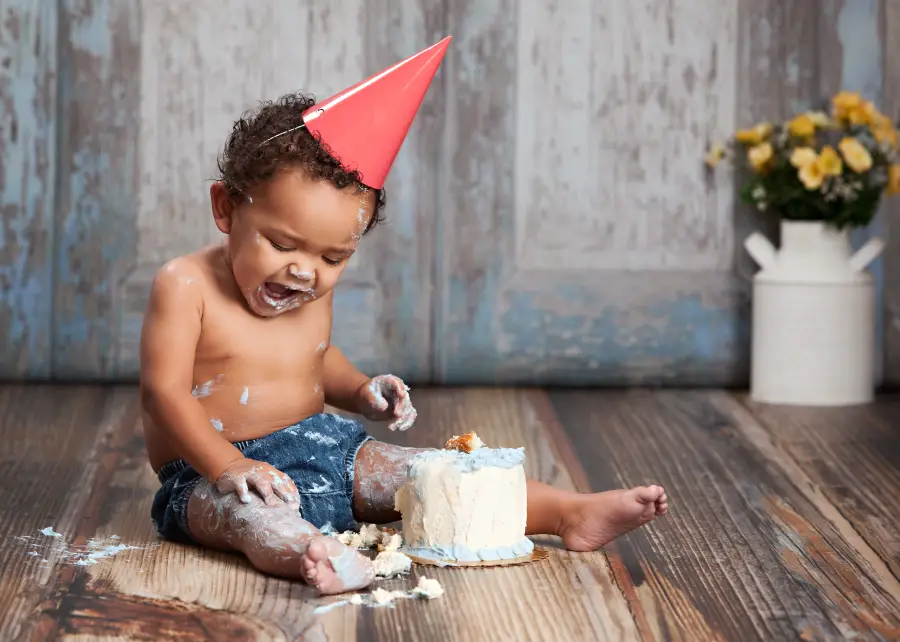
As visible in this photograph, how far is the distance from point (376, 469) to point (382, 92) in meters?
0.51

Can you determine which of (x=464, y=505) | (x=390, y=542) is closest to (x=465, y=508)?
(x=464, y=505)

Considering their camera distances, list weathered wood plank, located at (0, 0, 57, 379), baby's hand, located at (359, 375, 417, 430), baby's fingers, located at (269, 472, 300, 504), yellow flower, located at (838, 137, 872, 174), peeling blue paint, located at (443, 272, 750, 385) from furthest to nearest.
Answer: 1. peeling blue paint, located at (443, 272, 750, 385)
2. weathered wood plank, located at (0, 0, 57, 379)
3. yellow flower, located at (838, 137, 872, 174)
4. baby's hand, located at (359, 375, 417, 430)
5. baby's fingers, located at (269, 472, 300, 504)

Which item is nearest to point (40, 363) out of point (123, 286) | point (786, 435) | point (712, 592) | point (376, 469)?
point (123, 286)

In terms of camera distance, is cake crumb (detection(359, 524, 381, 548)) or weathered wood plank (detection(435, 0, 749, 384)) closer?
cake crumb (detection(359, 524, 381, 548))

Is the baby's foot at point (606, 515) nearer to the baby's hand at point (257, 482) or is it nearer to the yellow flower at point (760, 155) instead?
the baby's hand at point (257, 482)

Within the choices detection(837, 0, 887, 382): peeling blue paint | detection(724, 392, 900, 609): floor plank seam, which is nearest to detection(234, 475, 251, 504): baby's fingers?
detection(724, 392, 900, 609): floor plank seam

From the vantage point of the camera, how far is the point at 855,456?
231cm

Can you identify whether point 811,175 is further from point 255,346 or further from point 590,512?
point 255,346

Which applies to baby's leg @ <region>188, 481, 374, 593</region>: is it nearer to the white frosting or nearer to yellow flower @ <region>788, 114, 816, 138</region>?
the white frosting

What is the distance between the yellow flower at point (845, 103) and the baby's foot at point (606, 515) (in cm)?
151

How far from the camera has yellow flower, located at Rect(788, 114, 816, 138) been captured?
2848 millimetres

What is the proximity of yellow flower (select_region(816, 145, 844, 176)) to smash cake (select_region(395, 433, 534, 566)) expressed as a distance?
4.79 feet

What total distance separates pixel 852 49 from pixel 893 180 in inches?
14.2

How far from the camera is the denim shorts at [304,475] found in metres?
1.69
